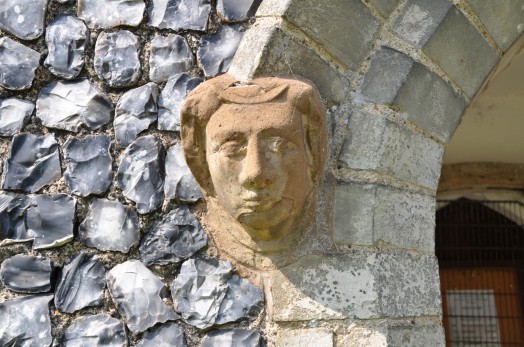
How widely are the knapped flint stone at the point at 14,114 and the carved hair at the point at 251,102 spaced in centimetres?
51

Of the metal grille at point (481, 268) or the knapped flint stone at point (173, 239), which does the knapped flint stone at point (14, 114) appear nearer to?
the knapped flint stone at point (173, 239)

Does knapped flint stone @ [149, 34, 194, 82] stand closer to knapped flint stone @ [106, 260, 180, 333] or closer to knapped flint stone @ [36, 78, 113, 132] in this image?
knapped flint stone @ [36, 78, 113, 132]

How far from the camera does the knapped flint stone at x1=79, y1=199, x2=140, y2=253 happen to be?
2.25 meters

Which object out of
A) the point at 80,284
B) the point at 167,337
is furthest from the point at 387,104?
the point at 80,284

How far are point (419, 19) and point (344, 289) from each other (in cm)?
77

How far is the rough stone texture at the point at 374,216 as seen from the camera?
7.14 feet

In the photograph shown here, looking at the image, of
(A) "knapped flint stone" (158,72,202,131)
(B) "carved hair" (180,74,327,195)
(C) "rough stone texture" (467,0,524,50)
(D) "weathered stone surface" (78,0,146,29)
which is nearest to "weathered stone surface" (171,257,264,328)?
(B) "carved hair" (180,74,327,195)

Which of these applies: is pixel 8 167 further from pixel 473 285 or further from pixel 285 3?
pixel 473 285

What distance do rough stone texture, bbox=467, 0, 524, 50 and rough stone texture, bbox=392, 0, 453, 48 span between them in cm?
11

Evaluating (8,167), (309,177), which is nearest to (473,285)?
(309,177)

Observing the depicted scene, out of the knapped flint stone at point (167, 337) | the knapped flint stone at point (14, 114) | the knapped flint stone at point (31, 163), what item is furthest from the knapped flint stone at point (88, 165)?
the knapped flint stone at point (167, 337)

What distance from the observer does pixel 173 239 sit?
2232 millimetres

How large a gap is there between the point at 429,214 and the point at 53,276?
1.04 meters

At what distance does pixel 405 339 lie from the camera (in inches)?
84.9
